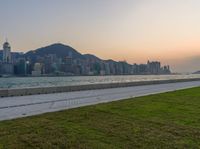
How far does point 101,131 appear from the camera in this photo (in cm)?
591

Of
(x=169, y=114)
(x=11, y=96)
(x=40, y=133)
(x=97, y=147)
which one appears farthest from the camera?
(x=11, y=96)

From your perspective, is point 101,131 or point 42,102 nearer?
point 101,131

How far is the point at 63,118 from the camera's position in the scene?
7.30 m

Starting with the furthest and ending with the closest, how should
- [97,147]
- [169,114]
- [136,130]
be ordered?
1. [169,114]
2. [136,130]
3. [97,147]

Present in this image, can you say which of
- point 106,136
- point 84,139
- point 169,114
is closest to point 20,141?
point 84,139

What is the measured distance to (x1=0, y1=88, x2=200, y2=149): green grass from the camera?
16.4 feet

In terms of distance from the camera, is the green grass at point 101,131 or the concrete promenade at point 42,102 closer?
the green grass at point 101,131

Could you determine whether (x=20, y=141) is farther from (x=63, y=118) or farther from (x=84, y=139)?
(x=63, y=118)

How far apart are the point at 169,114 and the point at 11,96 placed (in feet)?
27.7

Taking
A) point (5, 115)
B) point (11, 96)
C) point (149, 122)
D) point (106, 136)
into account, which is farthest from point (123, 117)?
point (11, 96)

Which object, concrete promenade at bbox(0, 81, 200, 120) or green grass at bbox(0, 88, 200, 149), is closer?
green grass at bbox(0, 88, 200, 149)

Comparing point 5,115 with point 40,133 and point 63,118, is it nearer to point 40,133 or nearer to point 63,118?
point 63,118

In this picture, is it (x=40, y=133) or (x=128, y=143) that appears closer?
(x=128, y=143)

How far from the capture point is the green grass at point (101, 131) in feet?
16.4
